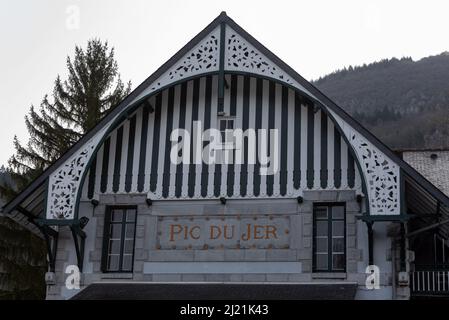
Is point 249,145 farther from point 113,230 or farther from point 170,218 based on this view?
point 113,230

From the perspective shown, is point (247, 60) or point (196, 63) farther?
point (196, 63)

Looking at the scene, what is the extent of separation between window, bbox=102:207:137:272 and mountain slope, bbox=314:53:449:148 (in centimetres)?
4943

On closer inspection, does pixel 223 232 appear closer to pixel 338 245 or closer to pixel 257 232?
pixel 257 232

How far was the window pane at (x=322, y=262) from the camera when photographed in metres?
18.5

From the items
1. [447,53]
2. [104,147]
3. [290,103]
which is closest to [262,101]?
[290,103]

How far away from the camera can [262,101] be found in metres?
19.5

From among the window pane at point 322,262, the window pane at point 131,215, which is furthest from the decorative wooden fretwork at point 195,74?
the window pane at point 322,262

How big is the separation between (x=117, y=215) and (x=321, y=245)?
15.5 ft

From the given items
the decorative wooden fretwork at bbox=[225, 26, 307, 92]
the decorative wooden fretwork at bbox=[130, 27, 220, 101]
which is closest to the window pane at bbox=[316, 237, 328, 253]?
the decorative wooden fretwork at bbox=[225, 26, 307, 92]

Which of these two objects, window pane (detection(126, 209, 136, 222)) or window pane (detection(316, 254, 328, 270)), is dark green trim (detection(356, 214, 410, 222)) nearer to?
window pane (detection(316, 254, 328, 270))

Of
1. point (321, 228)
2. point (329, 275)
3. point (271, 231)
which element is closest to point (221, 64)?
point (271, 231)

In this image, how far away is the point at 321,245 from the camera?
18.7 m

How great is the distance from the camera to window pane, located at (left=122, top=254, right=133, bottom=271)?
19297 millimetres

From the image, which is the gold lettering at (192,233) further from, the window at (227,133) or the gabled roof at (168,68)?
the gabled roof at (168,68)
